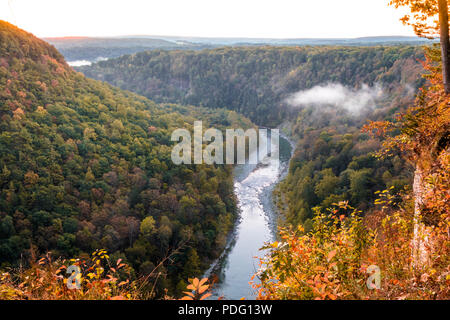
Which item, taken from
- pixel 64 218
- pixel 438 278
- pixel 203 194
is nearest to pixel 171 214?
pixel 203 194

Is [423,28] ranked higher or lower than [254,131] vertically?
higher

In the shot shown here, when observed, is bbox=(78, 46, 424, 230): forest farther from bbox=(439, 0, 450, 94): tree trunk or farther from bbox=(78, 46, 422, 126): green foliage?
bbox=(439, 0, 450, 94): tree trunk

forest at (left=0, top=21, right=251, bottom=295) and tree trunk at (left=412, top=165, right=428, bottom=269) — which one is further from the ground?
tree trunk at (left=412, top=165, right=428, bottom=269)

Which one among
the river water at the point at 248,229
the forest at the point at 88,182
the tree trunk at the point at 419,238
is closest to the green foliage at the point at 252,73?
the river water at the point at 248,229

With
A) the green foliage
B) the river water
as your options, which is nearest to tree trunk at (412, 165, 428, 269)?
the river water

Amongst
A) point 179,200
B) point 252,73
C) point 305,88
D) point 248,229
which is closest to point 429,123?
point 179,200

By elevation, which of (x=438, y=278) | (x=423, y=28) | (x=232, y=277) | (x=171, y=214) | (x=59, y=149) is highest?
(x=423, y=28)
